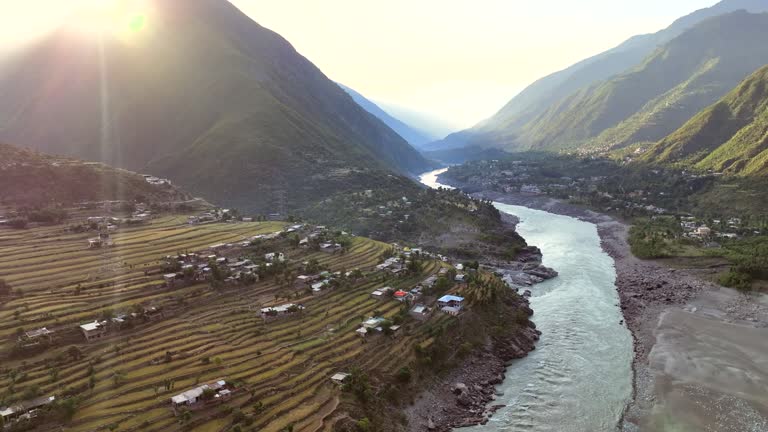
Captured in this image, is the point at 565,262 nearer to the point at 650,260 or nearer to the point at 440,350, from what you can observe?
the point at 650,260

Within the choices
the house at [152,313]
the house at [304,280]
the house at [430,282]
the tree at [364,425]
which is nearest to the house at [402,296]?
the house at [430,282]

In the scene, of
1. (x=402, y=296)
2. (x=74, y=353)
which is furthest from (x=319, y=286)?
(x=74, y=353)

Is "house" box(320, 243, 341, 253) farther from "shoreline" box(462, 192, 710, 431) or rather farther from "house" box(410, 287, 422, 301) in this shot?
"shoreline" box(462, 192, 710, 431)

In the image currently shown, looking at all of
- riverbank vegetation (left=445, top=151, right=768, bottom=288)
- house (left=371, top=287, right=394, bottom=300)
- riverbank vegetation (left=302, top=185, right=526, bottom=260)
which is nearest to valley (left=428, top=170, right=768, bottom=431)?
riverbank vegetation (left=445, top=151, right=768, bottom=288)

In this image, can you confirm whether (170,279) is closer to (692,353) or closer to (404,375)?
(404,375)

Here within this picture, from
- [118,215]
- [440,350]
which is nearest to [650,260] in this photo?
[440,350]
